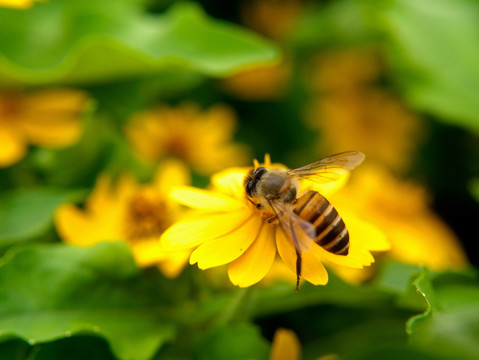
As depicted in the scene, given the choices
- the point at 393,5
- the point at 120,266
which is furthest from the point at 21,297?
the point at 393,5

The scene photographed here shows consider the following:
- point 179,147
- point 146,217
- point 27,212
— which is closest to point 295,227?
point 146,217

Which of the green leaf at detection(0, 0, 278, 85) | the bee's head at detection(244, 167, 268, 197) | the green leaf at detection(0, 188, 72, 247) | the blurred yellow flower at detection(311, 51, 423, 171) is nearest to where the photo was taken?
the bee's head at detection(244, 167, 268, 197)

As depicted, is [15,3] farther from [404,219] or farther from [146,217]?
[404,219]

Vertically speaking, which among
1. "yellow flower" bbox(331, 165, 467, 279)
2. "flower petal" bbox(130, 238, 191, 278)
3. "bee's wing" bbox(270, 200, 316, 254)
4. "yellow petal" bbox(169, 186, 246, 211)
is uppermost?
"bee's wing" bbox(270, 200, 316, 254)

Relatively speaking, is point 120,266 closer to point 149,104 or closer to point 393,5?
point 149,104

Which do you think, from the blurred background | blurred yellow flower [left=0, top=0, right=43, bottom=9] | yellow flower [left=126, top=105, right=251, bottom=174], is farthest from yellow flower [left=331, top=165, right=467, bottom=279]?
blurred yellow flower [left=0, top=0, right=43, bottom=9]

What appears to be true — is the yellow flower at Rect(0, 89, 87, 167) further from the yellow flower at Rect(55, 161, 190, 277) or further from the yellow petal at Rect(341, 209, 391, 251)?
the yellow petal at Rect(341, 209, 391, 251)

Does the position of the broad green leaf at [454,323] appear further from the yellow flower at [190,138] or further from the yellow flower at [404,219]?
the yellow flower at [190,138]
